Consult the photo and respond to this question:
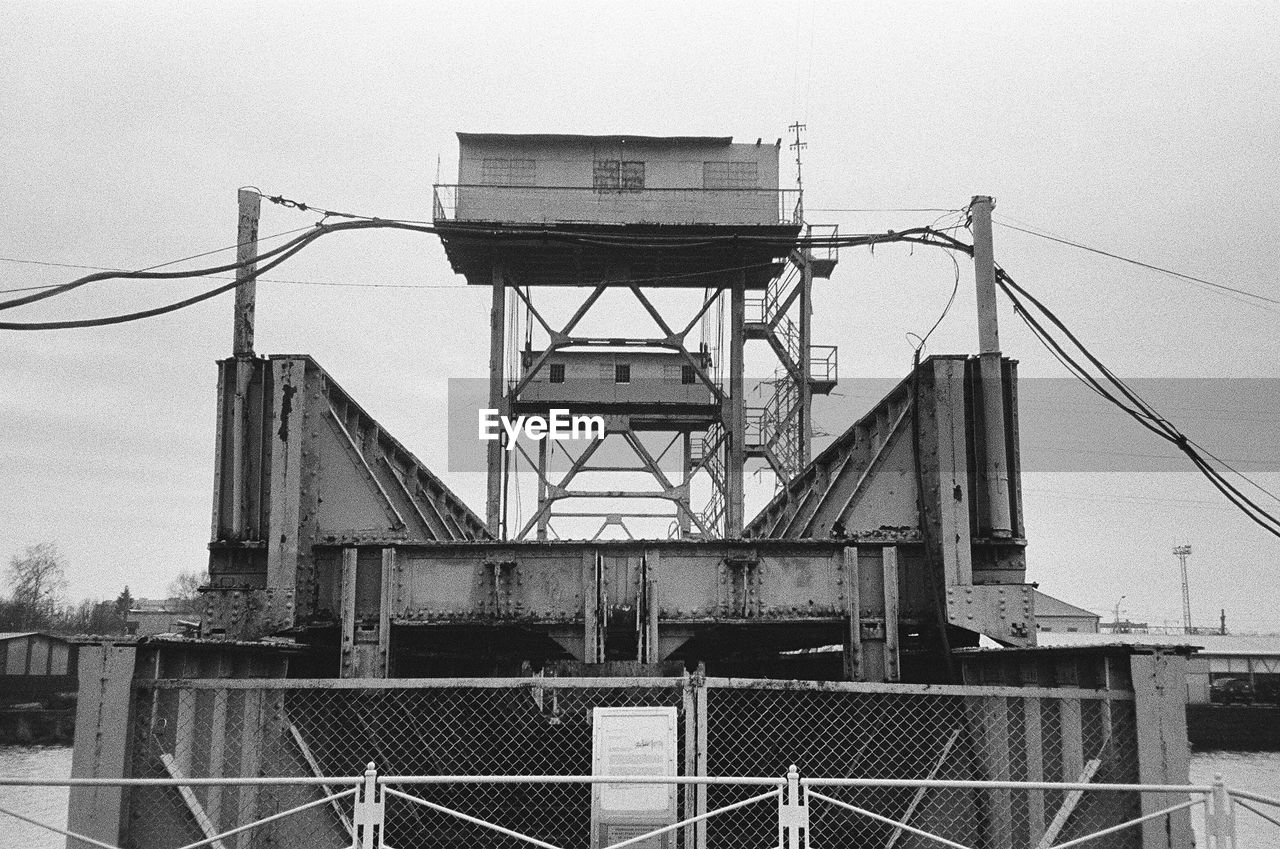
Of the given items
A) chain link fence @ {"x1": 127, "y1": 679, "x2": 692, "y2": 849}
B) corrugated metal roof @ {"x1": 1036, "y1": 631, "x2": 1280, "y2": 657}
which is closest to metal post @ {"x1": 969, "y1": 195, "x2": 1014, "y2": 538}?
chain link fence @ {"x1": 127, "y1": 679, "x2": 692, "y2": 849}

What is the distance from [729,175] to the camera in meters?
30.5

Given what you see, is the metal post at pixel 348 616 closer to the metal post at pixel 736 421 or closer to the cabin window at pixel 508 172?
the metal post at pixel 736 421

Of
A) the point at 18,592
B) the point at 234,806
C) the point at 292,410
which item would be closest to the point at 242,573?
the point at 292,410

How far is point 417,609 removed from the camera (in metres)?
13.1

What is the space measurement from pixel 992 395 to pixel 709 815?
7.75 m

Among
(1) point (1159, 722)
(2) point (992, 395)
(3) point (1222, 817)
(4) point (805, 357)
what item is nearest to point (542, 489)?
(4) point (805, 357)

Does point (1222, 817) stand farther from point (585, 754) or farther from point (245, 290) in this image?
point (245, 290)

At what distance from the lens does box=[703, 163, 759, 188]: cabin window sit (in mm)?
30469

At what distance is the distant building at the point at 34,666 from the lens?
170 feet

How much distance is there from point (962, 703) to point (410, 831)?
6.27 metres

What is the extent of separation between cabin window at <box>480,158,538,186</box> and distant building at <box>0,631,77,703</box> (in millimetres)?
35223

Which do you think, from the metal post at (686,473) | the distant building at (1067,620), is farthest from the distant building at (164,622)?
the distant building at (1067,620)

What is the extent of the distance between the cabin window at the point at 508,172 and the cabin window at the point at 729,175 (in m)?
4.79

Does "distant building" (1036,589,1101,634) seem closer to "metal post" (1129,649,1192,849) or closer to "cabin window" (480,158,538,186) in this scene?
"cabin window" (480,158,538,186)
